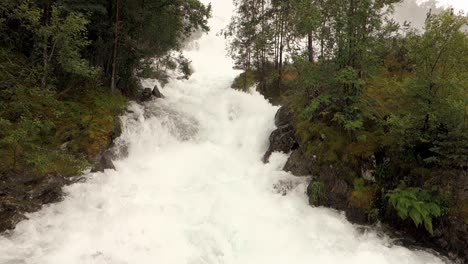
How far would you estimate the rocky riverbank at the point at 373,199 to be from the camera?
27.1 feet

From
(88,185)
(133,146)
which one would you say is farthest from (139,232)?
(133,146)

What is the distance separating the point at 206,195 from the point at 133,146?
481 cm

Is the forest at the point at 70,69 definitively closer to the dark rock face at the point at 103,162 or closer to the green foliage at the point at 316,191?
the dark rock face at the point at 103,162

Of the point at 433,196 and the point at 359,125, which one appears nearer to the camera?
the point at 433,196

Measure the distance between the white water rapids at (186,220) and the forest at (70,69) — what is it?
1.39 meters

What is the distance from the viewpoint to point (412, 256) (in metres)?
8.20

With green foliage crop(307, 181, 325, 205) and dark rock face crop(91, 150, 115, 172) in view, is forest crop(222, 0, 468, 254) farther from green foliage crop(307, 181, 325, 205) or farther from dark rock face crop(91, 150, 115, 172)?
dark rock face crop(91, 150, 115, 172)

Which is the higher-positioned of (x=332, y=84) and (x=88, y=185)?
(x=332, y=84)

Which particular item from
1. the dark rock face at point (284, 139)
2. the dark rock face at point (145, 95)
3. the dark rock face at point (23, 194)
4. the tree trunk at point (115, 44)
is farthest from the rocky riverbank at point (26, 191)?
the dark rock face at point (145, 95)

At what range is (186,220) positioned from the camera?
9.20 m

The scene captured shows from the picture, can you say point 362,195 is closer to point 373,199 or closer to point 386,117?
point 373,199

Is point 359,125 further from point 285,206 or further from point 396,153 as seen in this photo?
point 285,206

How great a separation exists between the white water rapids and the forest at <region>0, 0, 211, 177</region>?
4.55 ft

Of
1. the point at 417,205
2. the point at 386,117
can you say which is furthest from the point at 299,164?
the point at 417,205
